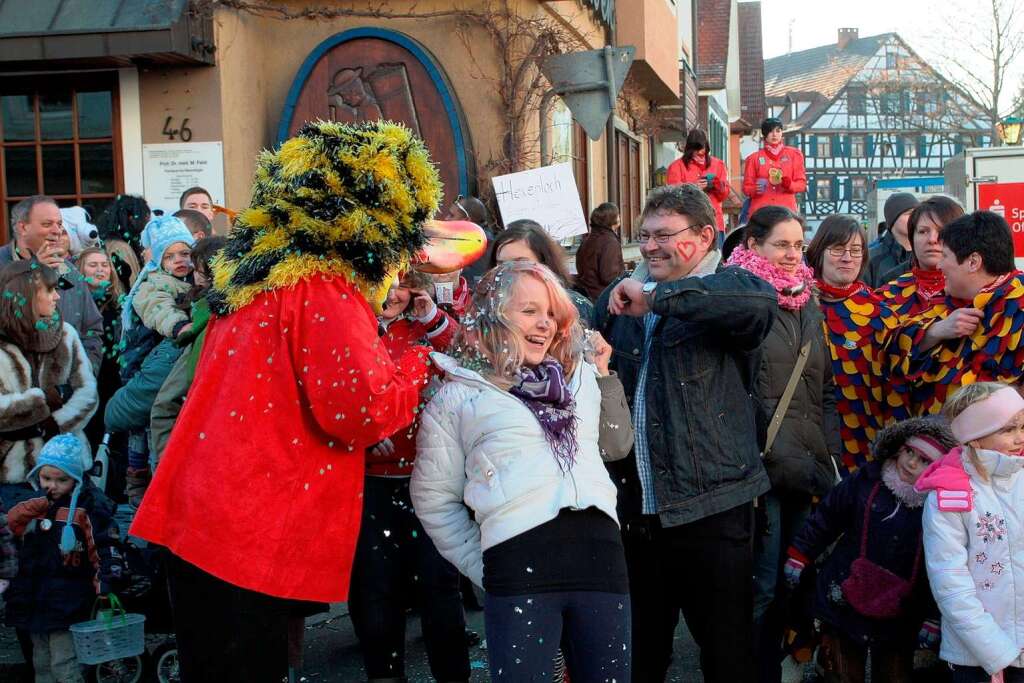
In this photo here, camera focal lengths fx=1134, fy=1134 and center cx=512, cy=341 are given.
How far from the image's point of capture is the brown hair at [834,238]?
4684mm

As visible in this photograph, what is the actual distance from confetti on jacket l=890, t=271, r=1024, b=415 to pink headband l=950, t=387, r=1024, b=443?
1.11 ft

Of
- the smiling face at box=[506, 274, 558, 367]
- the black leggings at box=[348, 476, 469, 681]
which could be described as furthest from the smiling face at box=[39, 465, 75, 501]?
the smiling face at box=[506, 274, 558, 367]

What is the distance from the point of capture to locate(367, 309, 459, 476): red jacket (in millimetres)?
3842

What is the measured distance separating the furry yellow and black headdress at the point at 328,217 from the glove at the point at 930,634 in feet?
7.74

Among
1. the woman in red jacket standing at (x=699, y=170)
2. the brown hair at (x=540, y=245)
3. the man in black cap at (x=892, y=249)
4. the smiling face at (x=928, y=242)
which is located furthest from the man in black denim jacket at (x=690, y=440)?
the woman in red jacket standing at (x=699, y=170)

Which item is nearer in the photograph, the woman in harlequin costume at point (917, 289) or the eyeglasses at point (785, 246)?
the eyeglasses at point (785, 246)

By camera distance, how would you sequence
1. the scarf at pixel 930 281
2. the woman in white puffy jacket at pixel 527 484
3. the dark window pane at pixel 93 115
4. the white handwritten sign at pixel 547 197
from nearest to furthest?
the woman in white puffy jacket at pixel 527 484 < the scarf at pixel 930 281 < the white handwritten sign at pixel 547 197 < the dark window pane at pixel 93 115

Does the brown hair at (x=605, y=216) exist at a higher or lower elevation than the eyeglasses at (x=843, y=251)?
higher

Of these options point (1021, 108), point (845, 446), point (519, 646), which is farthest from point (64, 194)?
point (1021, 108)

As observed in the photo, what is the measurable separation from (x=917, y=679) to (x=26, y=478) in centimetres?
394

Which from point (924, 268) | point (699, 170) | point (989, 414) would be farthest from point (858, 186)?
point (989, 414)

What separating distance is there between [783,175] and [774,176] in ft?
0.51

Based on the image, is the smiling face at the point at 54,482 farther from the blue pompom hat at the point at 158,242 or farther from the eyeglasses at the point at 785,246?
the eyeglasses at the point at 785,246

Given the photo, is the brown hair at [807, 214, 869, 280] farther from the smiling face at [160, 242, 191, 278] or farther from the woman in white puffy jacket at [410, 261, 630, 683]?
the smiling face at [160, 242, 191, 278]
